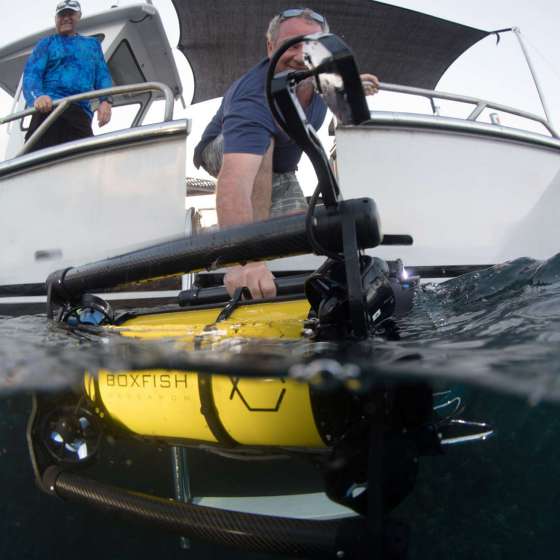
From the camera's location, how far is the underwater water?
1002mm

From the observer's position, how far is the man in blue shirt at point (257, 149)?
2010 mm

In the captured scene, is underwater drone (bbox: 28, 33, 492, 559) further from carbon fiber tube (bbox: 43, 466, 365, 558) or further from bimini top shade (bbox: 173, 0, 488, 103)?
bimini top shade (bbox: 173, 0, 488, 103)

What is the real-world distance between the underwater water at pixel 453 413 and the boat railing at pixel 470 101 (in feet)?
3.52

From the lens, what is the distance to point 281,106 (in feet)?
3.08

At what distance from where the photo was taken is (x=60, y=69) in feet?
11.8

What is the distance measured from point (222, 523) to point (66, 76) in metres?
3.57

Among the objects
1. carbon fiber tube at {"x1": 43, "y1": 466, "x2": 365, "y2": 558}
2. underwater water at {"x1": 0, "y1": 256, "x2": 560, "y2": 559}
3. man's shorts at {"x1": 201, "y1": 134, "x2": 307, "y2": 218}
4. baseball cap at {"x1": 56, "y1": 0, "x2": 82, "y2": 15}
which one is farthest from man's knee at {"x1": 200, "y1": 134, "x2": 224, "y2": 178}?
baseball cap at {"x1": 56, "y1": 0, "x2": 82, "y2": 15}

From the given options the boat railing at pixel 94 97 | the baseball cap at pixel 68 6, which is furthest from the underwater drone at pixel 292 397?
the baseball cap at pixel 68 6

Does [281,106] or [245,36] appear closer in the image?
[281,106]

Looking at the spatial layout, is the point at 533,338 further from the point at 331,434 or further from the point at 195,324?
the point at 195,324

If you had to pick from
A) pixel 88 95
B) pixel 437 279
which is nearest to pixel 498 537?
pixel 437 279

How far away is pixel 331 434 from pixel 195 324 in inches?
22.7

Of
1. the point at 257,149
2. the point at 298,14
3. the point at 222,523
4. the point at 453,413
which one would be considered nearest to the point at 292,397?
the point at 222,523

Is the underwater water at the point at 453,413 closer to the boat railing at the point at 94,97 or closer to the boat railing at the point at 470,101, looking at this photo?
the boat railing at the point at 470,101
